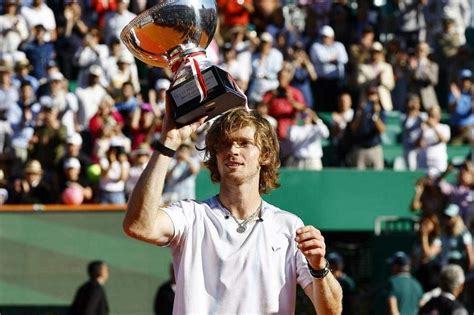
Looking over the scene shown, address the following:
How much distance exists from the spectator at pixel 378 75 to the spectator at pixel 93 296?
594cm

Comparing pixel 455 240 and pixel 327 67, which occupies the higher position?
pixel 327 67

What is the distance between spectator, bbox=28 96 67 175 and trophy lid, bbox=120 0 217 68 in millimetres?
10036

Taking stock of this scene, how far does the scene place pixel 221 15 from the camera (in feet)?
61.8

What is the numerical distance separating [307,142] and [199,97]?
37.6ft

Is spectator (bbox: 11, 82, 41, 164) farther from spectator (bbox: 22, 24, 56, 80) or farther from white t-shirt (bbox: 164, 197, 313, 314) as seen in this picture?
white t-shirt (bbox: 164, 197, 313, 314)

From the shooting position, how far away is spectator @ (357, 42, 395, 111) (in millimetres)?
18000

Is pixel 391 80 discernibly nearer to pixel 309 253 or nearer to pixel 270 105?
pixel 270 105

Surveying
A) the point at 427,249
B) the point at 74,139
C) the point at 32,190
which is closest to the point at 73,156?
the point at 74,139

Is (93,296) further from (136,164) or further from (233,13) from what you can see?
(233,13)

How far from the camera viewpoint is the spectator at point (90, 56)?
17.2 meters

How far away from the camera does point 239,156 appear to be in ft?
16.8

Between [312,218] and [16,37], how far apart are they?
191 inches

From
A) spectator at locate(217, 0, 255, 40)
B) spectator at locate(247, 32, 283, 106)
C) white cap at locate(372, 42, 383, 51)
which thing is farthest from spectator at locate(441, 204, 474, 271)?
spectator at locate(217, 0, 255, 40)

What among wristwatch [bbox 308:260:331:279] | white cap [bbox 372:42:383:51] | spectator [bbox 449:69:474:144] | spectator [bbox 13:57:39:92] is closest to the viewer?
wristwatch [bbox 308:260:331:279]
